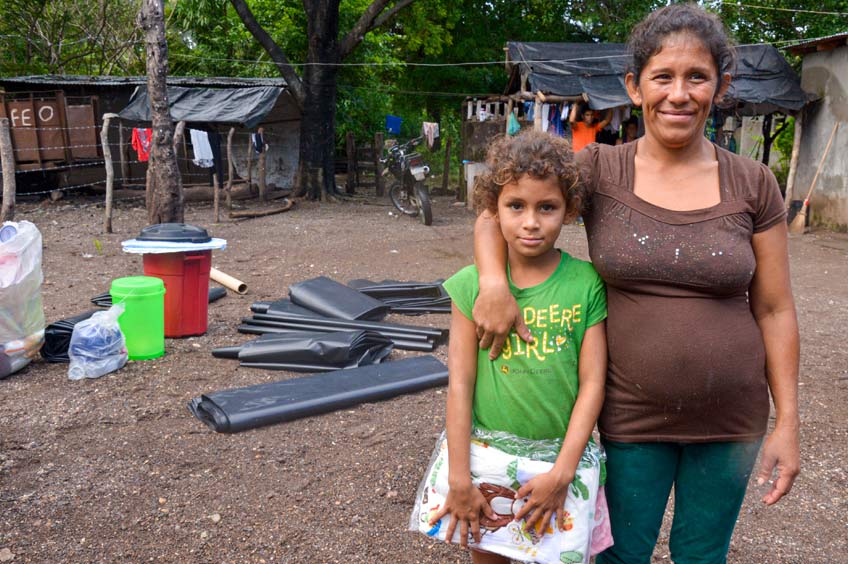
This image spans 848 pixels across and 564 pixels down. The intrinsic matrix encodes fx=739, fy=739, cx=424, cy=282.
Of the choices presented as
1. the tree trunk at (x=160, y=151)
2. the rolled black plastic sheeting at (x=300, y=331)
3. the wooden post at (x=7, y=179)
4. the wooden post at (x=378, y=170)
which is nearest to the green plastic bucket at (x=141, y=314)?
the rolled black plastic sheeting at (x=300, y=331)

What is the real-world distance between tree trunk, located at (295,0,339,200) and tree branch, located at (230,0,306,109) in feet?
0.53

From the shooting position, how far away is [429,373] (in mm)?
4758

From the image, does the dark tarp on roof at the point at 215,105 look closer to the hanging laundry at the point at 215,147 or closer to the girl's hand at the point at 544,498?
the hanging laundry at the point at 215,147

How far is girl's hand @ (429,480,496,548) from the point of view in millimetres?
1746

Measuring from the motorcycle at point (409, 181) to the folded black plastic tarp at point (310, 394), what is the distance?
8303 mm

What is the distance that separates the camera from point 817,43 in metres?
12.3

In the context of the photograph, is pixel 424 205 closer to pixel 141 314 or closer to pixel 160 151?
pixel 160 151

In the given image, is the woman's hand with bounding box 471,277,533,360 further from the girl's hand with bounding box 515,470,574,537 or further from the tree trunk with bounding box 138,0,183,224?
the tree trunk with bounding box 138,0,183,224

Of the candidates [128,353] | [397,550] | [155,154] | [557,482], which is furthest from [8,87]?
[557,482]

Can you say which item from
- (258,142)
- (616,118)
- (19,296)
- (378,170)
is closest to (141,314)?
(19,296)

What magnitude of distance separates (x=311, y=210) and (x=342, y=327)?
30.9 feet

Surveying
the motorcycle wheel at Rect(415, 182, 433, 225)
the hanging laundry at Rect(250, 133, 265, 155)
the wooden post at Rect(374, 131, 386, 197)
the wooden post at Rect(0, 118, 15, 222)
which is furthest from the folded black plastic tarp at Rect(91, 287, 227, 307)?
the wooden post at Rect(374, 131, 386, 197)

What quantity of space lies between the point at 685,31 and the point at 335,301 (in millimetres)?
4612

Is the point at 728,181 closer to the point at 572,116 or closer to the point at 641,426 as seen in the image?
the point at 641,426
